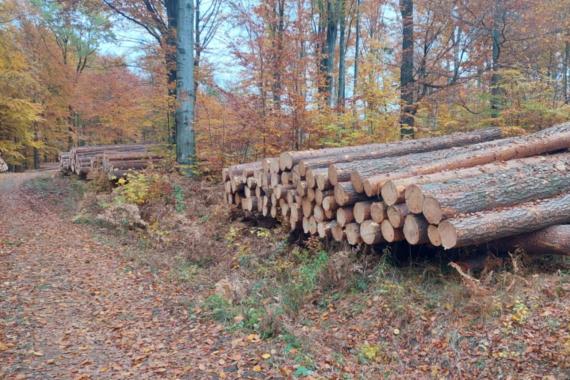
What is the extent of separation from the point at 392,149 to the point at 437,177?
200cm

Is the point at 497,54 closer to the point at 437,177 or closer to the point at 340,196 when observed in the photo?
the point at 437,177

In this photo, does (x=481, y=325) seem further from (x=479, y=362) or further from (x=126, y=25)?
(x=126, y=25)

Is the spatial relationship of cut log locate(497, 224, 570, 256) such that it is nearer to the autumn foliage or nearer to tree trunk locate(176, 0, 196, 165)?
the autumn foliage

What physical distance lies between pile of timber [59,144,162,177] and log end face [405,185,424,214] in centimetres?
836

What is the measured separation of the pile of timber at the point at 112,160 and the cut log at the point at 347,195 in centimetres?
720

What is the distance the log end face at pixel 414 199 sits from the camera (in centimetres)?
466

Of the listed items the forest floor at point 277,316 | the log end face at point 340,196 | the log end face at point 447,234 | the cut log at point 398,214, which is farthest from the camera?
the log end face at point 340,196

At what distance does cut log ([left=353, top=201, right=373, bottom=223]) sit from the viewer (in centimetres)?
546

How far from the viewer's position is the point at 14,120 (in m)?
20.2

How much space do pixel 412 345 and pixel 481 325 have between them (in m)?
0.66

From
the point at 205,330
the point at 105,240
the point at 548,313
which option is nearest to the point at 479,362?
the point at 548,313

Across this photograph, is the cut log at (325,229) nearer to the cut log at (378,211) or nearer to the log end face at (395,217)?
the cut log at (378,211)

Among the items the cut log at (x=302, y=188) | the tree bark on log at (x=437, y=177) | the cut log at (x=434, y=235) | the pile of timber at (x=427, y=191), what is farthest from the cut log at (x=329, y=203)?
the cut log at (x=434, y=235)

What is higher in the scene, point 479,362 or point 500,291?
point 500,291
